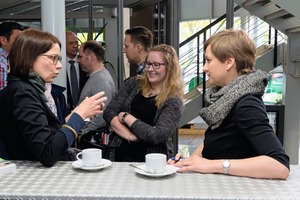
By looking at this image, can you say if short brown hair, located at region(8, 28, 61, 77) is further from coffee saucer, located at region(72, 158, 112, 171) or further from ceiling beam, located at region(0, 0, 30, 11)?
ceiling beam, located at region(0, 0, 30, 11)

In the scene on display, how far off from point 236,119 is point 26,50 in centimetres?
95

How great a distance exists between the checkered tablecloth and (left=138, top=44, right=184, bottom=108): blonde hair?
888mm

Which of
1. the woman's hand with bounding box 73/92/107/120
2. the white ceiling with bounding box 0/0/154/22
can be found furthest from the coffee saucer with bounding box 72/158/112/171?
the white ceiling with bounding box 0/0/154/22

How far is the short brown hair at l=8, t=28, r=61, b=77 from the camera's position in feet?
5.16

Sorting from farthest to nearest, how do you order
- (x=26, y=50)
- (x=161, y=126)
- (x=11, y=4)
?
(x=11, y=4)
(x=161, y=126)
(x=26, y=50)

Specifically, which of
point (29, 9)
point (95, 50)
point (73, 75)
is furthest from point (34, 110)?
point (29, 9)

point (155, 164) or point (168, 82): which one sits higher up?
point (168, 82)

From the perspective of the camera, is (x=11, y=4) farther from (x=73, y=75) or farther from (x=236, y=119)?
(x=236, y=119)

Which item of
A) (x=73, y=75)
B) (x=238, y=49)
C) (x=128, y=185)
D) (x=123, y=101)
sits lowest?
(x=128, y=185)

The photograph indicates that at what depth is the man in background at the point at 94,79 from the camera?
2.93 metres

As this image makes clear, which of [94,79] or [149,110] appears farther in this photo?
[94,79]

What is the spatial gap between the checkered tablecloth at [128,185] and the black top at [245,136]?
0.40 ft

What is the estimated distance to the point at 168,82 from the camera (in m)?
2.31

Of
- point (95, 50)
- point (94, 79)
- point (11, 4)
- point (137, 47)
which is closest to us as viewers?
point (137, 47)
